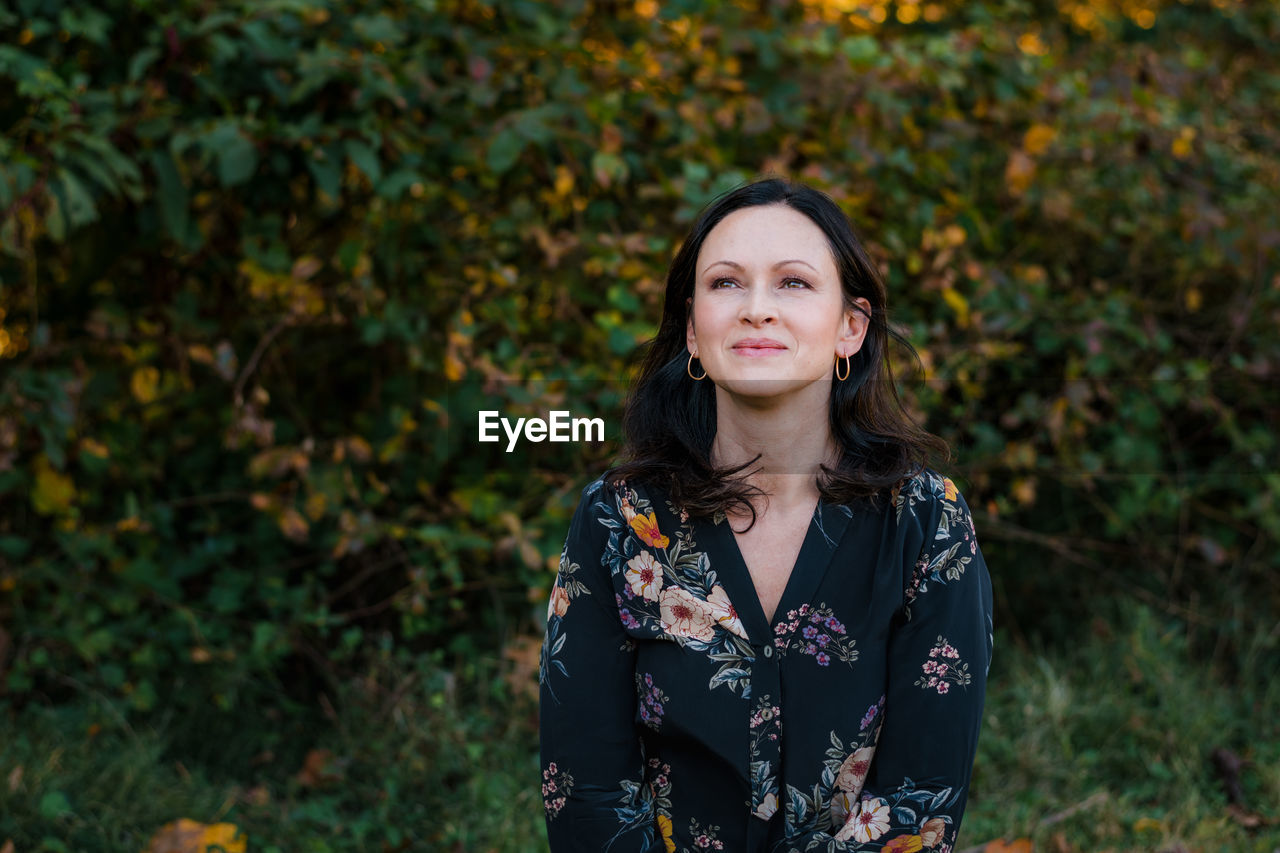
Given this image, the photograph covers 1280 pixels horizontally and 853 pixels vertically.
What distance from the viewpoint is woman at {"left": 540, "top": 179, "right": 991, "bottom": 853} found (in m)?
1.58

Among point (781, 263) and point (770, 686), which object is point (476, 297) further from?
point (770, 686)

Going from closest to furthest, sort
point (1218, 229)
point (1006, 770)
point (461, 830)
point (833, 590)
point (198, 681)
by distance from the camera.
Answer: point (833, 590)
point (461, 830)
point (1006, 770)
point (198, 681)
point (1218, 229)

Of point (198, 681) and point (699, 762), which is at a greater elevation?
point (699, 762)

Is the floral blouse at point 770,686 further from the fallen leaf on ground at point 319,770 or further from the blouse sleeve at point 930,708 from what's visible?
the fallen leaf on ground at point 319,770

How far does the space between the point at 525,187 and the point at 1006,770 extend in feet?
6.99

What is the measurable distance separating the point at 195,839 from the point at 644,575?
1.51 m

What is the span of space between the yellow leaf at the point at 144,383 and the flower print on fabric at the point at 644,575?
2194 mm

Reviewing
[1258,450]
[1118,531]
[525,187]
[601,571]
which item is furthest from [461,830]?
[1258,450]

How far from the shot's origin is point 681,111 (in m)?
3.27

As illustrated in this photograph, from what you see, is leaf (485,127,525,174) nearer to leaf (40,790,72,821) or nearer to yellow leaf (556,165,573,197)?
yellow leaf (556,165,573,197)

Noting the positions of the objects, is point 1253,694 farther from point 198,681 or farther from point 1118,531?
point 198,681

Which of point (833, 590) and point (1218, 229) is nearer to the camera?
point (833, 590)

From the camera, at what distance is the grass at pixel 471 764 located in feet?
8.93

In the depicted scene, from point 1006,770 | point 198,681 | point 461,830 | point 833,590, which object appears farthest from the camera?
point 198,681
